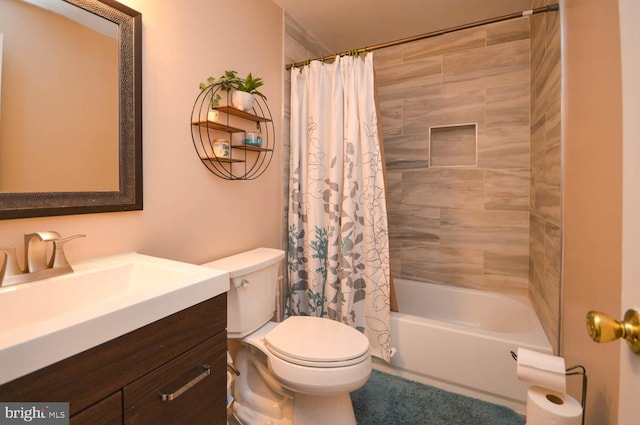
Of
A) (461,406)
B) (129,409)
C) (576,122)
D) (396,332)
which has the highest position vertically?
(576,122)

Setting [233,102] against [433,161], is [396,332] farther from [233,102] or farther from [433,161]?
[233,102]

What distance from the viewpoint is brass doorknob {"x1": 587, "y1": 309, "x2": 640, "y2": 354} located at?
1.50ft

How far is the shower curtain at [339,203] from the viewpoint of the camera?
1856 millimetres

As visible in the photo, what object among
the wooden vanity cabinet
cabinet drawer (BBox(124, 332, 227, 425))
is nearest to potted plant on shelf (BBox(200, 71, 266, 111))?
the wooden vanity cabinet

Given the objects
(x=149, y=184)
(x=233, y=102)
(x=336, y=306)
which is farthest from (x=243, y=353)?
(x=233, y=102)

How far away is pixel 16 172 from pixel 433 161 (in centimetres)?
244

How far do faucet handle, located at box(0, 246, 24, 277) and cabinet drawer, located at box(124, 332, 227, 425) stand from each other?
54 centimetres

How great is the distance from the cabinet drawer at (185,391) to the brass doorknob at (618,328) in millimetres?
907

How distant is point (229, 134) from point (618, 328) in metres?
1.64

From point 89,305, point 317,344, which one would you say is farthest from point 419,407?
point 89,305

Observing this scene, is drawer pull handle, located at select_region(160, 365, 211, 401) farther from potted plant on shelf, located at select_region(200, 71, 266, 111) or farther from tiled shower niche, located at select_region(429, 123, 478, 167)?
tiled shower niche, located at select_region(429, 123, 478, 167)

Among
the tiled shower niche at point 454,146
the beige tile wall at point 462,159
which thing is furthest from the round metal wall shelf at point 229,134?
the tiled shower niche at point 454,146

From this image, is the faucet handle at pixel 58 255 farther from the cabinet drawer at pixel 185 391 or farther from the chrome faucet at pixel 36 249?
the cabinet drawer at pixel 185 391

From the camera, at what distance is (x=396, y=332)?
1.87 m
